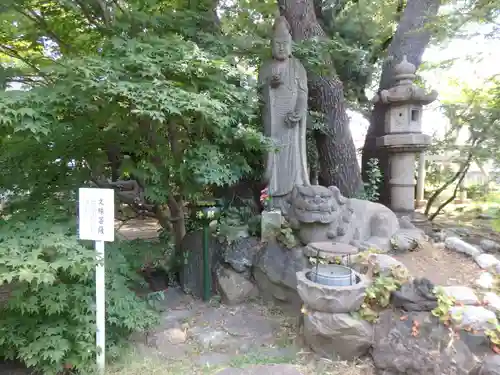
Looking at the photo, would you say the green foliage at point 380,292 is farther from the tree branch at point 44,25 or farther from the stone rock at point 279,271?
the tree branch at point 44,25

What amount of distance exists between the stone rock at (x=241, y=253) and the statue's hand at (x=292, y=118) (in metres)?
1.72

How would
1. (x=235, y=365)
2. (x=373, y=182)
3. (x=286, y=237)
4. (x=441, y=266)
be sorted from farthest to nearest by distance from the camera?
(x=373, y=182)
(x=286, y=237)
(x=441, y=266)
(x=235, y=365)

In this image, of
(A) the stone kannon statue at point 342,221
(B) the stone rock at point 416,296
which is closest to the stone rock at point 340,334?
(B) the stone rock at point 416,296

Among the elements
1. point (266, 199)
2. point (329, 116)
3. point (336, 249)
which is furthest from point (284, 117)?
point (336, 249)

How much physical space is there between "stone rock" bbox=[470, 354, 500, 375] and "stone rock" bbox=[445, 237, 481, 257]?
196 centimetres

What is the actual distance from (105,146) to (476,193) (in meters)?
12.0

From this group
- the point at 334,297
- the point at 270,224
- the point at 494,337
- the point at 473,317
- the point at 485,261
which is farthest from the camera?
the point at 270,224

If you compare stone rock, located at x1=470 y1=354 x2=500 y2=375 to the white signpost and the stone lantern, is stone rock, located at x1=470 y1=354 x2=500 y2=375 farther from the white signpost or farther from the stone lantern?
the stone lantern

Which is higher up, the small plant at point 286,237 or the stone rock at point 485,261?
the small plant at point 286,237

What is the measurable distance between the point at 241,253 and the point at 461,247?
2878mm

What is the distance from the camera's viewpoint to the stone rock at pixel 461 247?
447 cm

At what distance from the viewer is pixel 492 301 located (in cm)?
314

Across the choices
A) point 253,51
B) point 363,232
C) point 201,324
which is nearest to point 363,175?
point 363,232

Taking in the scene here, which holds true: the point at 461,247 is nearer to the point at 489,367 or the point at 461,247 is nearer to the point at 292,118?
the point at 489,367
